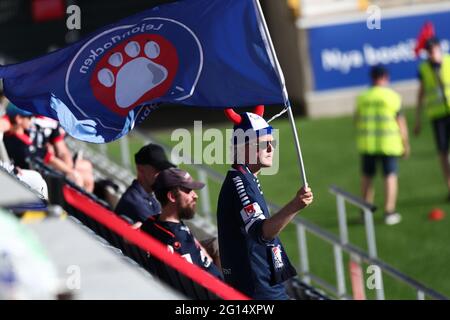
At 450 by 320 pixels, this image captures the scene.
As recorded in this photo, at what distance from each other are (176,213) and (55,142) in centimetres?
328

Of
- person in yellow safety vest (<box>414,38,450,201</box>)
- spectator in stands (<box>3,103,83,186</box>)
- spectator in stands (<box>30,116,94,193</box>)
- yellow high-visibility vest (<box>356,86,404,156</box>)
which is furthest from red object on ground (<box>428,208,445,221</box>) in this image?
spectator in stands (<box>3,103,83,186</box>)

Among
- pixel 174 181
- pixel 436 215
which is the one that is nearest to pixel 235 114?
pixel 174 181

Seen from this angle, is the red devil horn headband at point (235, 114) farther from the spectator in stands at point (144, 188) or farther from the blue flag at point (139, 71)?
the spectator in stands at point (144, 188)

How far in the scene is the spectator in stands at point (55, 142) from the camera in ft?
33.3

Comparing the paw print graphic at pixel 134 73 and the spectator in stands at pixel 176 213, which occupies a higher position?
the paw print graphic at pixel 134 73

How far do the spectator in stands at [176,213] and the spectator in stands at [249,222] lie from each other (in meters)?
0.53

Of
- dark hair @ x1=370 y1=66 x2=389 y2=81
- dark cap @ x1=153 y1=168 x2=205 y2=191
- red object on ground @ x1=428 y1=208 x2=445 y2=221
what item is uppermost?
dark cap @ x1=153 y1=168 x2=205 y2=191

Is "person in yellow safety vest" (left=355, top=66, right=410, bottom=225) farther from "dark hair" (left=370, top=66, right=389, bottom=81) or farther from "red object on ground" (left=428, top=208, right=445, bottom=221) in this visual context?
"red object on ground" (left=428, top=208, right=445, bottom=221)

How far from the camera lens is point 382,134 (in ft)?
45.5

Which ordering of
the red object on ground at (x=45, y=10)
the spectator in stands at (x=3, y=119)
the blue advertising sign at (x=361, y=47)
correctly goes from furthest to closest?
1. the red object on ground at (x=45, y=10)
2. the blue advertising sign at (x=361, y=47)
3. the spectator in stands at (x=3, y=119)

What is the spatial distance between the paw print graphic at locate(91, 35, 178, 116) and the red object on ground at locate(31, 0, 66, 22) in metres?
17.4

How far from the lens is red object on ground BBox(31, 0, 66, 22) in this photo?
78.9 ft

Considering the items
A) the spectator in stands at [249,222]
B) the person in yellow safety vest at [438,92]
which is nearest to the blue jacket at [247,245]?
the spectator in stands at [249,222]

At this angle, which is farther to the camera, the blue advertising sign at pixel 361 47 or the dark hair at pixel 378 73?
the blue advertising sign at pixel 361 47
